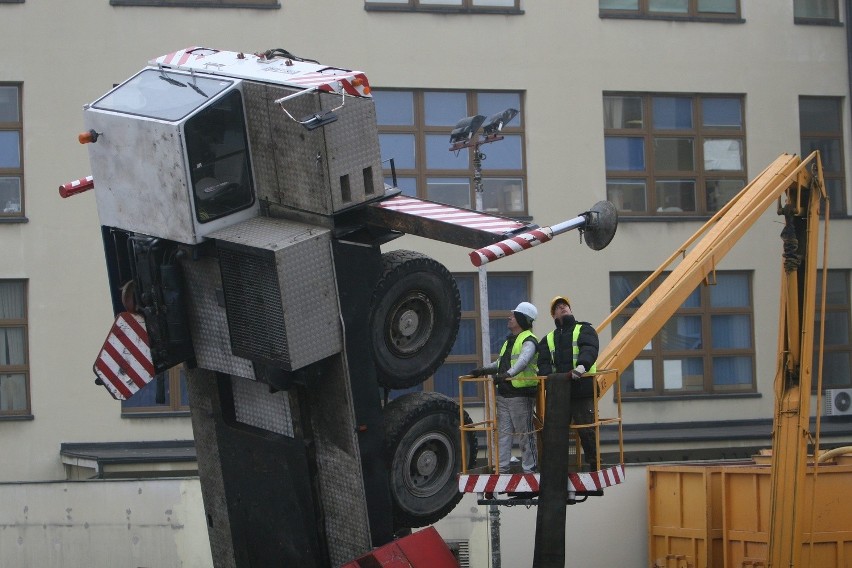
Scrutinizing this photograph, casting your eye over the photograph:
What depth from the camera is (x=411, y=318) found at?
30.7ft

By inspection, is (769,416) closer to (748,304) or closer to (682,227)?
(748,304)

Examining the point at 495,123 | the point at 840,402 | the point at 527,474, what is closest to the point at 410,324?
the point at 527,474

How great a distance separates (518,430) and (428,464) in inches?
62.9

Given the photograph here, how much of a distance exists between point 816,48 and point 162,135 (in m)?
21.4

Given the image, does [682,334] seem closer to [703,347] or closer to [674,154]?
[703,347]

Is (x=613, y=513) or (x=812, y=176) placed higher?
(x=812, y=176)

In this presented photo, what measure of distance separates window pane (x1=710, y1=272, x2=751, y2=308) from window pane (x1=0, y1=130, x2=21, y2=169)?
13588 millimetres

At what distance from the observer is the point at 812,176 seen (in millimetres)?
14039

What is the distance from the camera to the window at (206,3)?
24062 millimetres

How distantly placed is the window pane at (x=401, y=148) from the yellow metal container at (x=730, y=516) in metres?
9.11

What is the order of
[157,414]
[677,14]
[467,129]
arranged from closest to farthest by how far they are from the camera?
[467,129], [157,414], [677,14]

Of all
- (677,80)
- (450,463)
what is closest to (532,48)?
(677,80)

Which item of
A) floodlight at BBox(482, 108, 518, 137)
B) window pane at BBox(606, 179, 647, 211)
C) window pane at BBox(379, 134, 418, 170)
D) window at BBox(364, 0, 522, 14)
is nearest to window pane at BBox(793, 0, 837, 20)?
window pane at BBox(606, 179, 647, 211)

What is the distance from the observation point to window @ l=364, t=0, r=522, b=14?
2505 cm
